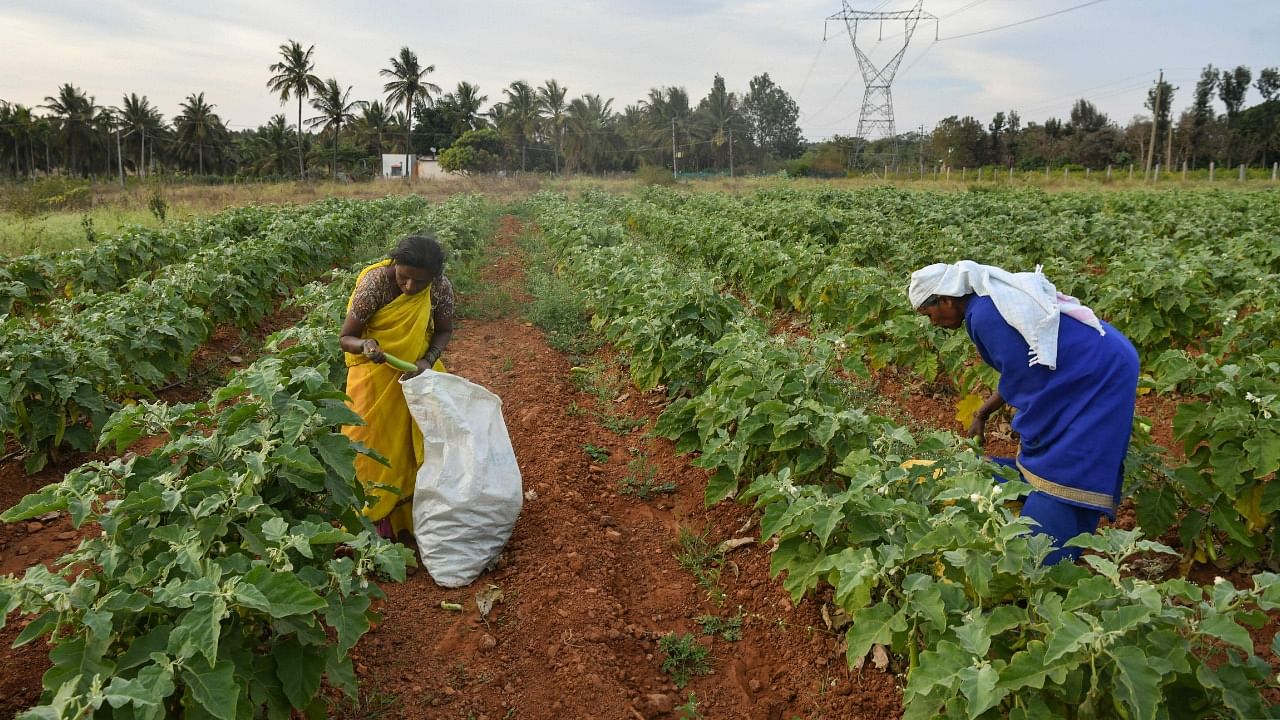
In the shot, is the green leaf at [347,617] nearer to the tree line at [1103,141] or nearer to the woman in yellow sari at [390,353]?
the woman in yellow sari at [390,353]

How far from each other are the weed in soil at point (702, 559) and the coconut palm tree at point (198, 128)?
68.2 m

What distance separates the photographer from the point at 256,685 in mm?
2164

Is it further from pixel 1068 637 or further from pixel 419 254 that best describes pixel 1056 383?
pixel 419 254

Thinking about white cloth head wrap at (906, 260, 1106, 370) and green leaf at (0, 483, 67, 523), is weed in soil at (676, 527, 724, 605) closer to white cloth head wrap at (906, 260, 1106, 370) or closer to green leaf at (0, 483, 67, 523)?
white cloth head wrap at (906, 260, 1106, 370)

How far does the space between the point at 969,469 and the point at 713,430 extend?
1.52 m

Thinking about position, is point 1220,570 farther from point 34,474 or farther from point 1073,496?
point 34,474

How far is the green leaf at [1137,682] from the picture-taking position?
172 cm

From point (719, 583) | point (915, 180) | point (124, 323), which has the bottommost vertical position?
point (719, 583)

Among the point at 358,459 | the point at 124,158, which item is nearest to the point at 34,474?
the point at 358,459

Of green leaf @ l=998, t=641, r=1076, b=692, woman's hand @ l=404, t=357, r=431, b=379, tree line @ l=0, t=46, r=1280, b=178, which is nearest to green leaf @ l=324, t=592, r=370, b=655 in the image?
woman's hand @ l=404, t=357, r=431, b=379

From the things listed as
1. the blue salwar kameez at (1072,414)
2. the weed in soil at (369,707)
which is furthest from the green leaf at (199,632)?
the blue salwar kameez at (1072,414)

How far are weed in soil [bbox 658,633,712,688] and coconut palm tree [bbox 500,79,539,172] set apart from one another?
6217cm

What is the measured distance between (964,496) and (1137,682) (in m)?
0.76

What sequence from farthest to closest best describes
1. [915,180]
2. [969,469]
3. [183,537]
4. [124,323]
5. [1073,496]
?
1. [915,180]
2. [124,323]
3. [1073,496]
4. [969,469]
5. [183,537]
